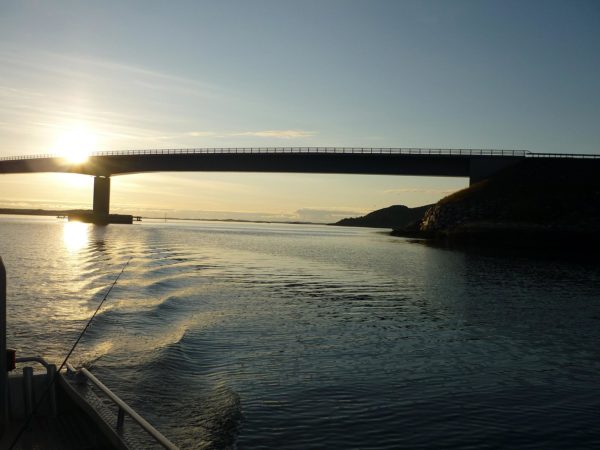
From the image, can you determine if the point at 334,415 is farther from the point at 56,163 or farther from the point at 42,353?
the point at 56,163

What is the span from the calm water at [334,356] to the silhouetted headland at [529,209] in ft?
181

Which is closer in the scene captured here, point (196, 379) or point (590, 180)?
point (196, 379)

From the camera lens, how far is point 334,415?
452 inches

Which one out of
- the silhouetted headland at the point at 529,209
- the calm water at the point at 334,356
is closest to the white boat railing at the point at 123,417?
the calm water at the point at 334,356

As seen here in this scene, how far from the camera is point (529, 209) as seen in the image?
94.0 m

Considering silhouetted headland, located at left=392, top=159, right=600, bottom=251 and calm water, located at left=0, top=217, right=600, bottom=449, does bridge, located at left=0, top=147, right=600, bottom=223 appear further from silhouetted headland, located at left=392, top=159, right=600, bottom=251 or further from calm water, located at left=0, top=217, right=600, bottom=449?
calm water, located at left=0, top=217, right=600, bottom=449

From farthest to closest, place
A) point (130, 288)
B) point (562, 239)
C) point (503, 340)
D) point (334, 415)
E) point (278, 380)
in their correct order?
point (562, 239)
point (130, 288)
point (503, 340)
point (278, 380)
point (334, 415)

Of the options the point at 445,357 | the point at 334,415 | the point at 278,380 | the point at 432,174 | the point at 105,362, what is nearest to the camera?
the point at 334,415

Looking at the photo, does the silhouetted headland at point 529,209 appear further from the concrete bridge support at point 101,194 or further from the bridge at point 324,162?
the concrete bridge support at point 101,194

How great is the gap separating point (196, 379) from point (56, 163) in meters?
148

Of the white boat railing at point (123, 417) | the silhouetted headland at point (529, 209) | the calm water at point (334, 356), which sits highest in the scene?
the silhouetted headland at point (529, 209)

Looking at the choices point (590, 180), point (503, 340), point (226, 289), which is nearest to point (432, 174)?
point (590, 180)

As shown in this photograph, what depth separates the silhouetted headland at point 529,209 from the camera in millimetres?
87188

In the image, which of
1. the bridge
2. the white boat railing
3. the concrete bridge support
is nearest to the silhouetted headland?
the bridge
